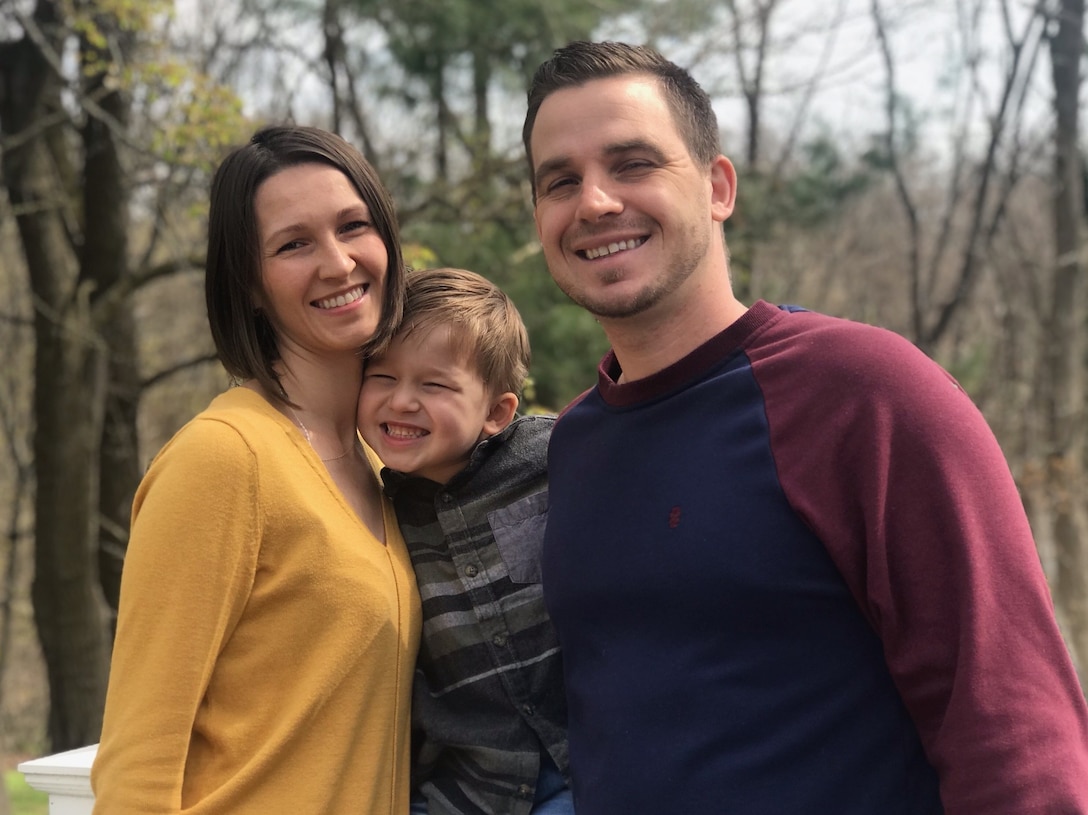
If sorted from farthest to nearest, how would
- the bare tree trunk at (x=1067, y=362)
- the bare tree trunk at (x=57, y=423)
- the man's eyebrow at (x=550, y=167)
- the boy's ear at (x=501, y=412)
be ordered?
the bare tree trunk at (x=1067, y=362), the bare tree trunk at (x=57, y=423), the boy's ear at (x=501, y=412), the man's eyebrow at (x=550, y=167)

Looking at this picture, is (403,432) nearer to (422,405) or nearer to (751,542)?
(422,405)

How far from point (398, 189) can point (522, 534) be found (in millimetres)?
8204

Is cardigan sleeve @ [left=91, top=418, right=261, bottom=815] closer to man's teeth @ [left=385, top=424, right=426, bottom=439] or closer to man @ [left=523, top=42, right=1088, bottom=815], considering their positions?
man's teeth @ [left=385, top=424, right=426, bottom=439]

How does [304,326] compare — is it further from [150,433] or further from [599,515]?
[150,433]

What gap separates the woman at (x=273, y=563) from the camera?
75.6 inches

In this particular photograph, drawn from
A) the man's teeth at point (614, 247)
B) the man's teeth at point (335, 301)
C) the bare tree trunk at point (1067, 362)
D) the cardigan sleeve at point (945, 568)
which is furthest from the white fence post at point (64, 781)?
the bare tree trunk at point (1067, 362)

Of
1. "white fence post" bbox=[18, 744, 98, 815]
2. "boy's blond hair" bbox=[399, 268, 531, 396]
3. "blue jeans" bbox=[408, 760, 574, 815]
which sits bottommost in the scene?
"blue jeans" bbox=[408, 760, 574, 815]

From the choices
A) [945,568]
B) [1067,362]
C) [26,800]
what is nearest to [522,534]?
[945,568]

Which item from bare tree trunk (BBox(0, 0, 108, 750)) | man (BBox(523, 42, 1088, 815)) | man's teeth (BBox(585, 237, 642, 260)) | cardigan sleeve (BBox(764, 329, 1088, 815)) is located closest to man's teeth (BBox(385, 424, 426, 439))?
man (BBox(523, 42, 1088, 815))

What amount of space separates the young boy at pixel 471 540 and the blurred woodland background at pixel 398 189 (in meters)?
3.18

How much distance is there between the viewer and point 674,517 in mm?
1845

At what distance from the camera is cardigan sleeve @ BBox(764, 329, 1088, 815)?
150 centimetres

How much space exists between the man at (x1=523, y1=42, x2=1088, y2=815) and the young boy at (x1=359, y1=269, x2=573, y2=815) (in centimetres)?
19

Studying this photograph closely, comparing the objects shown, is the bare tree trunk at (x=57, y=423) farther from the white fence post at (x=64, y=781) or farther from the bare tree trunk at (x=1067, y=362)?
the bare tree trunk at (x=1067, y=362)
